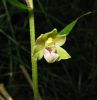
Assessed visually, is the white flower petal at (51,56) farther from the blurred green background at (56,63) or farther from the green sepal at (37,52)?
the blurred green background at (56,63)

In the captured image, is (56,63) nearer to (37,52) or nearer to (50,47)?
(50,47)

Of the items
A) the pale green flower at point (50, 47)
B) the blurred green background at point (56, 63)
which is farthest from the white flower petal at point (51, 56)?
the blurred green background at point (56, 63)

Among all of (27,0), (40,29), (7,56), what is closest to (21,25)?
(40,29)

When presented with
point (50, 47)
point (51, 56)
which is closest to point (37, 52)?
point (51, 56)

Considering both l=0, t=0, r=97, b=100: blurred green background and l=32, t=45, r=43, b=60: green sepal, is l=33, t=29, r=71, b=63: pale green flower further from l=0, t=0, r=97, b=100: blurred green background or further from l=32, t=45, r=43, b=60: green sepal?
l=0, t=0, r=97, b=100: blurred green background

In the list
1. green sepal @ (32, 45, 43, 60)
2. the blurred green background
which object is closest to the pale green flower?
green sepal @ (32, 45, 43, 60)

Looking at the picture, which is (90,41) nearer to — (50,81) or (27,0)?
(50,81)
